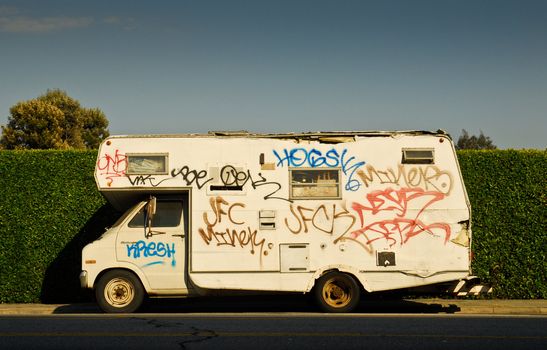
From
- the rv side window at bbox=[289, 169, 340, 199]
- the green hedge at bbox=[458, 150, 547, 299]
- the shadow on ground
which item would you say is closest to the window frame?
the rv side window at bbox=[289, 169, 340, 199]

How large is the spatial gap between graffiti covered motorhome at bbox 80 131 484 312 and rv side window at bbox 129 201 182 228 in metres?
0.04

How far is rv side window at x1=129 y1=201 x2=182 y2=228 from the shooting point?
12.7 m

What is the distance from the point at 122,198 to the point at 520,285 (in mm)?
7803

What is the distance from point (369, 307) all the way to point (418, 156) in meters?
3.04

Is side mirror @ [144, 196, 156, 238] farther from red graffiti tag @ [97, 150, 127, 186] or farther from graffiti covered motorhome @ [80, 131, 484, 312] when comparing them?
red graffiti tag @ [97, 150, 127, 186]

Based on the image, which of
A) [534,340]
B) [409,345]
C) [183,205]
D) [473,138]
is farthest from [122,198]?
[473,138]

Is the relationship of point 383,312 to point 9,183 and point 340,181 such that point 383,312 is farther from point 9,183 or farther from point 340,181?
point 9,183

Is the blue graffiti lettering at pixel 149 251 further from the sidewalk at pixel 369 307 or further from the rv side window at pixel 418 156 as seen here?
the rv side window at pixel 418 156

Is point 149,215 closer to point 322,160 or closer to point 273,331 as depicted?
point 322,160

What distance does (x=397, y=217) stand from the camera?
41.3 ft

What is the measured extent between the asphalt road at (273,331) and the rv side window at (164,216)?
1.55 meters

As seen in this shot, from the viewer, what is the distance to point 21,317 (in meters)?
12.5

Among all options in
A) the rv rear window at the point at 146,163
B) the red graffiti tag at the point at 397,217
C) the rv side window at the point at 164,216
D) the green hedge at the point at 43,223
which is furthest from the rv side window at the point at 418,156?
the green hedge at the point at 43,223

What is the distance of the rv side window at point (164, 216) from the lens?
12680mm
